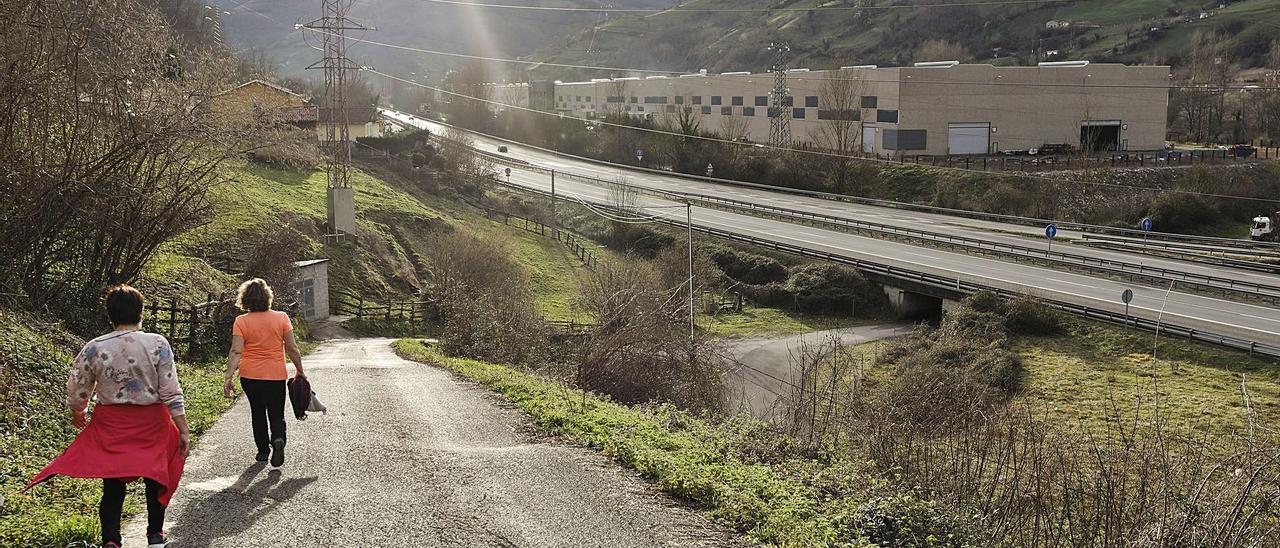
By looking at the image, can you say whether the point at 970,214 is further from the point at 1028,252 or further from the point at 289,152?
the point at 289,152

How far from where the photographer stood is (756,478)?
8.91 m

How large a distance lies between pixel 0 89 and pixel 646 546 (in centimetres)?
1208

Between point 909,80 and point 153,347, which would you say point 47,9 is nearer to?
point 153,347

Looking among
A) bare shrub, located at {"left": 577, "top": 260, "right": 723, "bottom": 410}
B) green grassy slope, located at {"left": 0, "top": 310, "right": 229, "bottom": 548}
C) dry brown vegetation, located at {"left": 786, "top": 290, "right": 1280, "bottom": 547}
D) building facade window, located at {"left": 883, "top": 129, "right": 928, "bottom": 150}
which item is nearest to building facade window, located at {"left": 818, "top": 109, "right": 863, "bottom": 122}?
building facade window, located at {"left": 883, "top": 129, "right": 928, "bottom": 150}

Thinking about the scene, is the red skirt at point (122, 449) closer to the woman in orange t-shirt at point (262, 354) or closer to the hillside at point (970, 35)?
the woman in orange t-shirt at point (262, 354)

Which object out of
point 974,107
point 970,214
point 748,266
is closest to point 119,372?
point 748,266

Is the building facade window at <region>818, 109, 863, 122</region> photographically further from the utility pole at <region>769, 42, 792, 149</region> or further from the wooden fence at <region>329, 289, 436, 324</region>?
the wooden fence at <region>329, 289, 436, 324</region>

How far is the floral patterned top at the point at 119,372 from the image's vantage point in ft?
20.5

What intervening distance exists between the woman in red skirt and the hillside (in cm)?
13581

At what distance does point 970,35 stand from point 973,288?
137551mm

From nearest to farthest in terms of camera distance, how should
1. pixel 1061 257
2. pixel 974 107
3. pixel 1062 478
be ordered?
pixel 1062 478, pixel 1061 257, pixel 974 107

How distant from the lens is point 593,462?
9.68 m

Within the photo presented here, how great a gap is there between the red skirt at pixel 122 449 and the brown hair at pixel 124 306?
1.86 feet

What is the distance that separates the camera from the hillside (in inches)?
5561
